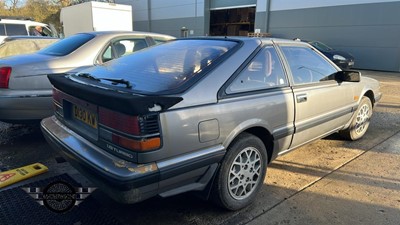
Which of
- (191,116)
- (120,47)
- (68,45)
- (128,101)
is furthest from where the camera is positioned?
(120,47)

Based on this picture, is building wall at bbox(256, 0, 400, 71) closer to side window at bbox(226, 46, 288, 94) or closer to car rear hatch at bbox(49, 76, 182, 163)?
side window at bbox(226, 46, 288, 94)

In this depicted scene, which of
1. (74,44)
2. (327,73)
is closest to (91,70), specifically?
(74,44)

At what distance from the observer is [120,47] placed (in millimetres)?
4609

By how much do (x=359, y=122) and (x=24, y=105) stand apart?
448cm

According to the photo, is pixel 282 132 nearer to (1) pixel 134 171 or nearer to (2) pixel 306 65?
(2) pixel 306 65

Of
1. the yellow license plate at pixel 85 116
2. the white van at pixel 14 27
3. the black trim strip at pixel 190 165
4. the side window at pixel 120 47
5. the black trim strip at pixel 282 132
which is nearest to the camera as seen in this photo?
the black trim strip at pixel 190 165

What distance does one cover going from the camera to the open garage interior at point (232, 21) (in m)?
25.2

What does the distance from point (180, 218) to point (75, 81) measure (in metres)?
1.48

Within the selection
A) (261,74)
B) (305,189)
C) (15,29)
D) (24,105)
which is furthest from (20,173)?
(15,29)

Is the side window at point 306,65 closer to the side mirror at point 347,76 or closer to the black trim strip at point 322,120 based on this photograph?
the side mirror at point 347,76

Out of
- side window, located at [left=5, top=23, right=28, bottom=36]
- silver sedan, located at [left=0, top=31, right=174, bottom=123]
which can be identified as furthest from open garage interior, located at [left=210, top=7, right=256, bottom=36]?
silver sedan, located at [left=0, top=31, right=174, bottom=123]

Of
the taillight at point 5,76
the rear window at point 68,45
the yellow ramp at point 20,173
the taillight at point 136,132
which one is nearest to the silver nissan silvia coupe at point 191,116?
the taillight at point 136,132

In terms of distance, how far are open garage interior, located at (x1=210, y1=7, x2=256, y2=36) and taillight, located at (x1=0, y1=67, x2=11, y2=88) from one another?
22.6 meters

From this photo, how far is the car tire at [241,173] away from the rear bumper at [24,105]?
2562 millimetres
